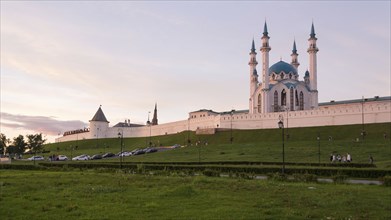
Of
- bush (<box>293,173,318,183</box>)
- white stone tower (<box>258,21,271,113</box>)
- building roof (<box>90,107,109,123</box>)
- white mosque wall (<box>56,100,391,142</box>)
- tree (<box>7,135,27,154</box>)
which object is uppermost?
white stone tower (<box>258,21,271,113</box>)

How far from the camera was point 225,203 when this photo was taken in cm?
1577

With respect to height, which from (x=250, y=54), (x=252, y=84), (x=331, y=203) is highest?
(x=250, y=54)

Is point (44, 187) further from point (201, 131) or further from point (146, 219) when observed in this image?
point (201, 131)

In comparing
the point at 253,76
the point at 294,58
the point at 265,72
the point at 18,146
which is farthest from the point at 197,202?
the point at 294,58

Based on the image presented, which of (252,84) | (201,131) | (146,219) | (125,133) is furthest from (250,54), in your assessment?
(146,219)

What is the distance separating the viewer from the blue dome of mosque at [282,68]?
114812 millimetres

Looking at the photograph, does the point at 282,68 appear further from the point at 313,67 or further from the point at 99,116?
the point at 99,116

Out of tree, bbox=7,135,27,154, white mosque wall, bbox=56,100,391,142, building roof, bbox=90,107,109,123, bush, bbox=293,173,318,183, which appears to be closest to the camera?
bush, bbox=293,173,318,183

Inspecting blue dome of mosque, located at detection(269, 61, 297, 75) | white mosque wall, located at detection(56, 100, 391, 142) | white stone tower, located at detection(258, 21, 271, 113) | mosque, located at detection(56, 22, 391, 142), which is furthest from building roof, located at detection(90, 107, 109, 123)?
blue dome of mosque, located at detection(269, 61, 297, 75)

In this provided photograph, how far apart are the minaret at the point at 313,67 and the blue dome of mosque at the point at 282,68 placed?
22.5 feet

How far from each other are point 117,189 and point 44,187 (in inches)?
171

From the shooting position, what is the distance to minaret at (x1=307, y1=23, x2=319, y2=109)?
354ft

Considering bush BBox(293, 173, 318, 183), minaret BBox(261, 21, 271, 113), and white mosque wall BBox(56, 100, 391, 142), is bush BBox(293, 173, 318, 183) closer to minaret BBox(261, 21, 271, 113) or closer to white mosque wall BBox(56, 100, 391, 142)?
white mosque wall BBox(56, 100, 391, 142)

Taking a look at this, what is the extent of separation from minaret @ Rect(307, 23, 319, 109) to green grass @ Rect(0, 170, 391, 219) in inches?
3608
